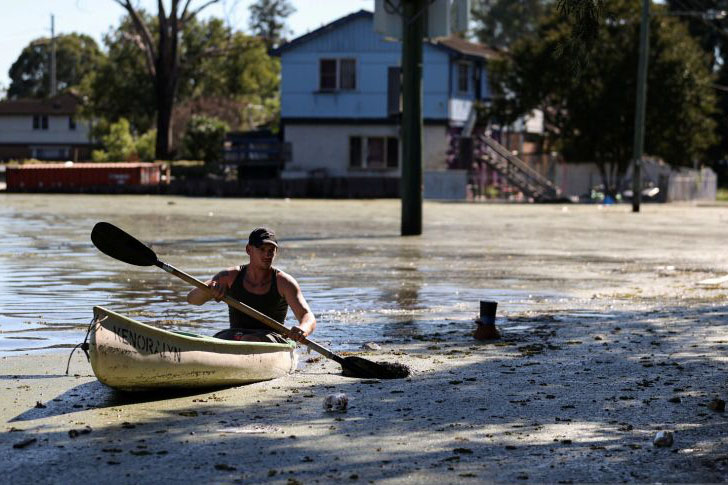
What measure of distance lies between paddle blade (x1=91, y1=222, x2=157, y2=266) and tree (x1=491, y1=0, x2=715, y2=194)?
44782 mm

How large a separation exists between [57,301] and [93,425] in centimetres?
722

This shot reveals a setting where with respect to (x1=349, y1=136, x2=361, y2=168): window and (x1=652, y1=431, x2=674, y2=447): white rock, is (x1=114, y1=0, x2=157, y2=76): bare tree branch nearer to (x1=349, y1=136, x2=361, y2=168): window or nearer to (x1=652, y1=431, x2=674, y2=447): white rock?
(x1=349, y1=136, x2=361, y2=168): window

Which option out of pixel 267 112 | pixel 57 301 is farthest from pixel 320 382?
pixel 267 112

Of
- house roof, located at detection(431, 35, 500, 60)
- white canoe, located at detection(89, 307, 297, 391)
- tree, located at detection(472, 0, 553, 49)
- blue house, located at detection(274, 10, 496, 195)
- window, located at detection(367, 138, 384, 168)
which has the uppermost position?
tree, located at detection(472, 0, 553, 49)

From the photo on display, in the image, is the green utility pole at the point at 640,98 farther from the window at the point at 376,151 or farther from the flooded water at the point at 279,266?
the window at the point at 376,151

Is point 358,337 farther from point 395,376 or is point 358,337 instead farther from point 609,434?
point 609,434

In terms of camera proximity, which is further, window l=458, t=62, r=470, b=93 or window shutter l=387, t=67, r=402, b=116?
window l=458, t=62, r=470, b=93

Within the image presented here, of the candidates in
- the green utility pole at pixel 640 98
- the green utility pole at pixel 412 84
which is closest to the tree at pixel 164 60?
the green utility pole at pixel 640 98

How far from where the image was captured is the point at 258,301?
10508 millimetres

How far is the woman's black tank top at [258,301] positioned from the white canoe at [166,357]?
22.1 inches

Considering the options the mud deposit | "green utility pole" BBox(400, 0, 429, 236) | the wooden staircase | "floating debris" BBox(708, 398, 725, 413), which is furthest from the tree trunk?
"floating debris" BBox(708, 398, 725, 413)

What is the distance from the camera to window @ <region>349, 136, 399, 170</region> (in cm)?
6059

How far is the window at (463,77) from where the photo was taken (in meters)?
60.7

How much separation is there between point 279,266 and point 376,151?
4065 centimetres
